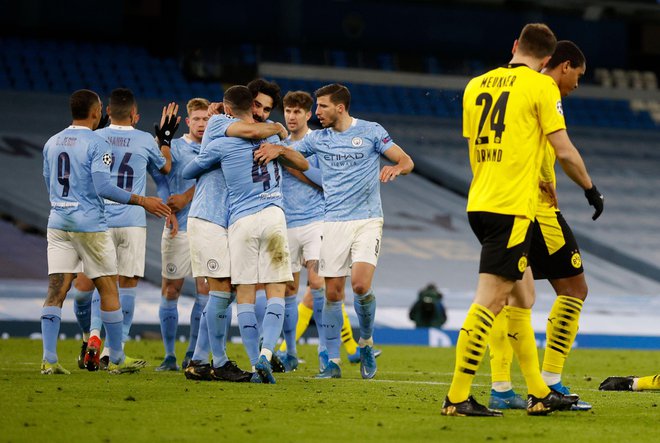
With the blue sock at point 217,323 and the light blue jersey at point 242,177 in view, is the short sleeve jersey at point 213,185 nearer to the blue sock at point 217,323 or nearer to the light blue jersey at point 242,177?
the light blue jersey at point 242,177

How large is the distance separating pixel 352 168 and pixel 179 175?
193 centimetres

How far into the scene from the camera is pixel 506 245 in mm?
7047

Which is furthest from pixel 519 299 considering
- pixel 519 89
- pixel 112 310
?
pixel 112 310

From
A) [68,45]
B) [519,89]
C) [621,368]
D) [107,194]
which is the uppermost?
[68,45]

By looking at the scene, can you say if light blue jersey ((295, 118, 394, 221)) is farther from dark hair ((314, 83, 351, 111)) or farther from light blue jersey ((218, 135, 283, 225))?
light blue jersey ((218, 135, 283, 225))

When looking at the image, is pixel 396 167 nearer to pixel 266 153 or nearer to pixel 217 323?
pixel 266 153

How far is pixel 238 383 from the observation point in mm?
9266

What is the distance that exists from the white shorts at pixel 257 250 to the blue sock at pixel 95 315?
2125mm

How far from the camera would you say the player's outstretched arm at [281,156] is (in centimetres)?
955

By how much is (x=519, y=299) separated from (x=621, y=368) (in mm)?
6453

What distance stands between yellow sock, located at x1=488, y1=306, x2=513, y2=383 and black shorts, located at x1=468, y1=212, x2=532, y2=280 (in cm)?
72

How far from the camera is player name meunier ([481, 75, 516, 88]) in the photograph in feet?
23.6

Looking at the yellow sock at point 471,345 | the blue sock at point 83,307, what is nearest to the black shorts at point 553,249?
the yellow sock at point 471,345

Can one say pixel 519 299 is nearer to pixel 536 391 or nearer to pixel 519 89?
pixel 536 391
